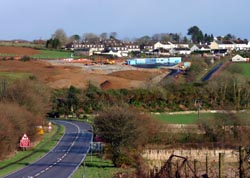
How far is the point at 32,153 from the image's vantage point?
32.2 m

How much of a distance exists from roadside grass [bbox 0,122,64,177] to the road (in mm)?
383

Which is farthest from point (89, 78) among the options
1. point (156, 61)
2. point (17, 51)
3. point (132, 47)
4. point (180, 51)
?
point (132, 47)

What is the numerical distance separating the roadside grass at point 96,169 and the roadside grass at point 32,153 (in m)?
2.94

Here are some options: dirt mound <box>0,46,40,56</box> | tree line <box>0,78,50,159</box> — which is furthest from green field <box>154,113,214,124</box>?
dirt mound <box>0,46,40,56</box>

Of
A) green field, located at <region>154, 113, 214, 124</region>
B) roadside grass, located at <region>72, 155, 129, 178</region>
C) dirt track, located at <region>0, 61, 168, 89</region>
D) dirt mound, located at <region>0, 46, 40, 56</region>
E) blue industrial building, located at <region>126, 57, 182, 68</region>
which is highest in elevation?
dirt mound, located at <region>0, 46, 40, 56</region>

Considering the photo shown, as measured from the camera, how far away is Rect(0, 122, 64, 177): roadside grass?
27.1 m

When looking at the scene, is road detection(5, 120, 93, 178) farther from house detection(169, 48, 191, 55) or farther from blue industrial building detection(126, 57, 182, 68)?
house detection(169, 48, 191, 55)

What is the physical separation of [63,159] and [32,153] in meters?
3.18

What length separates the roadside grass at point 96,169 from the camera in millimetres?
24353

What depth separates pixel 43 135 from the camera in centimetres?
4112

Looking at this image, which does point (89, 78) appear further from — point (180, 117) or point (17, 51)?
point (17, 51)

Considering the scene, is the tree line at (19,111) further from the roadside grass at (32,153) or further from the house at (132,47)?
the house at (132,47)

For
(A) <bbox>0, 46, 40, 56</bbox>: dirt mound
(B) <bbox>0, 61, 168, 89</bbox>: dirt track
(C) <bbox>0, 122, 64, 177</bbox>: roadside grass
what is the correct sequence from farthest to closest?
(A) <bbox>0, 46, 40, 56</bbox>: dirt mound → (B) <bbox>0, 61, 168, 89</bbox>: dirt track → (C) <bbox>0, 122, 64, 177</bbox>: roadside grass

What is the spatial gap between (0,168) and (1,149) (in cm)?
229
